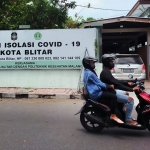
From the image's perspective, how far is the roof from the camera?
23.4 metres

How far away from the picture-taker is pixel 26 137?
17.5ft

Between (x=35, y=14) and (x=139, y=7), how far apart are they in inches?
541

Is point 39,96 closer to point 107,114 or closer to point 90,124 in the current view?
point 90,124

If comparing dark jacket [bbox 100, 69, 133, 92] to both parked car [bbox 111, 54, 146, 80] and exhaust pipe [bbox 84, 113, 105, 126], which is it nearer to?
exhaust pipe [bbox 84, 113, 105, 126]

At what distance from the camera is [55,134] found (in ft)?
18.2

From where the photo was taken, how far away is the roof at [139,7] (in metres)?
23.4

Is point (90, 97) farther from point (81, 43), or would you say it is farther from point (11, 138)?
point (81, 43)

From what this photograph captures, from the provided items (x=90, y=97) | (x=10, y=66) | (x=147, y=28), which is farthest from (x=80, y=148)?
(x=147, y=28)

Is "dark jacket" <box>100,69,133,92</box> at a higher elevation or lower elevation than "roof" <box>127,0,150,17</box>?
lower

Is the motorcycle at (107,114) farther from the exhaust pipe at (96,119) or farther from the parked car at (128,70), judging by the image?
the parked car at (128,70)

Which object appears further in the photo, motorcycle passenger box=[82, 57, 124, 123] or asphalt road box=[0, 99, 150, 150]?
motorcycle passenger box=[82, 57, 124, 123]

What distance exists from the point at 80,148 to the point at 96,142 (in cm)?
45

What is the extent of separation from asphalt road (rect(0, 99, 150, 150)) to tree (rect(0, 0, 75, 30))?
23.9ft

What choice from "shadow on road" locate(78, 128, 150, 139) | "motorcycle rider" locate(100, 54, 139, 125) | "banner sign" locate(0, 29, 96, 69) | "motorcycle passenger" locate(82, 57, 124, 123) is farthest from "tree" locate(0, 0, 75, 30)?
"shadow on road" locate(78, 128, 150, 139)
